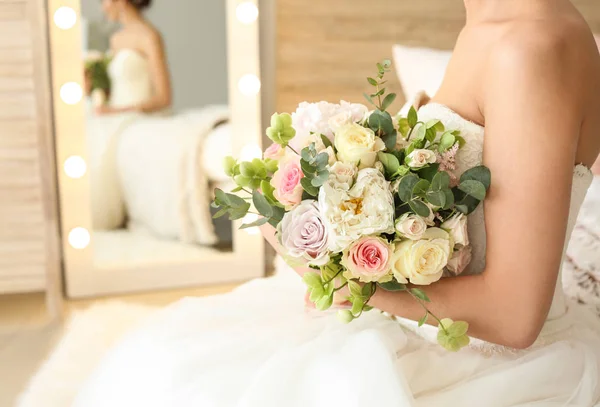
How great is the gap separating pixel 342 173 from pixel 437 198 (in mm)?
136

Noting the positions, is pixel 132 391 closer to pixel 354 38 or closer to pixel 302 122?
pixel 302 122

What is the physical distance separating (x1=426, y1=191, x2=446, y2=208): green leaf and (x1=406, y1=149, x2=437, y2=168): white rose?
4 cm

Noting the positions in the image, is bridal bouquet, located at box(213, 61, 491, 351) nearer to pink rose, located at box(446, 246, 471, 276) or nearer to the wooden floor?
pink rose, located at box(446, 246, 471, 276)

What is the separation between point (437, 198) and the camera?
90 centimetres

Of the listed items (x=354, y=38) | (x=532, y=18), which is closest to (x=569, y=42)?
(x=532, y=18)

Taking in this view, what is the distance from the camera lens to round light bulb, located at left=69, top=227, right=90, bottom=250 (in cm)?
247

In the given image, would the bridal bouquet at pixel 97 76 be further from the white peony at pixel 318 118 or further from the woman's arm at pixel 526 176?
the woman's arm at pixel 526 176

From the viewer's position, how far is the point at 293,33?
258 cm

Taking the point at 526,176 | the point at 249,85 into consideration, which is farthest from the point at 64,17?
the point at 526,176

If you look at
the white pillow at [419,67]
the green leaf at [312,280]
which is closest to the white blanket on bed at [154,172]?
the white pillow at [419,67]

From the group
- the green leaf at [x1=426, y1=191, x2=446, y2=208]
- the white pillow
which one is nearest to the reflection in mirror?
the white pillow

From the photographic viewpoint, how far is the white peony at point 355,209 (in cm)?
90

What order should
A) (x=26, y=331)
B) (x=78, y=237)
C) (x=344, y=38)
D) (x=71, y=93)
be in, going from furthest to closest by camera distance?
(x=344, y=38) → (x=78, y=237) → (x=71, y=93) → (x=26, y=331)

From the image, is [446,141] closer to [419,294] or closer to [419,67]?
[419,294]
